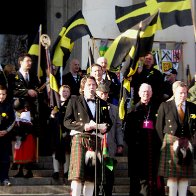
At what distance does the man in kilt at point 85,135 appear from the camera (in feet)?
36.3

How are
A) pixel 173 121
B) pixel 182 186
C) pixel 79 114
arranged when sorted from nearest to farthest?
pixel 79 114, pixel 173 121, pixel 182 186

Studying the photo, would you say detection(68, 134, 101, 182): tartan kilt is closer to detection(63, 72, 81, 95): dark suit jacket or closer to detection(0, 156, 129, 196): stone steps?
detection(0, 156, 129, 196): stone steps

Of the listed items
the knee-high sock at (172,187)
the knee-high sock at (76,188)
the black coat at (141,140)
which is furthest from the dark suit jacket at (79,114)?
the knee-high sock at (172,187)

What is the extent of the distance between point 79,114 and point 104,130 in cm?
44

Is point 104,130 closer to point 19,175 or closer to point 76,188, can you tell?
point 76,188

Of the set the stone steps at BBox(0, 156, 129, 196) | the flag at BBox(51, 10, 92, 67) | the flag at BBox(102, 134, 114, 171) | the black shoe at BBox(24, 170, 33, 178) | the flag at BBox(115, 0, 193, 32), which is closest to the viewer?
the flag at BBox(102, 134, 114, 171)

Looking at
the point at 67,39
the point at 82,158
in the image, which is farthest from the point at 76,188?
the point at 67,39

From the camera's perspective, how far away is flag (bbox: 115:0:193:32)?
A: 1312 centimetres

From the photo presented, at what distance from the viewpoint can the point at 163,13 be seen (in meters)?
13.2

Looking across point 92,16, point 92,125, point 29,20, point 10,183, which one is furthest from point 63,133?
point 29,20

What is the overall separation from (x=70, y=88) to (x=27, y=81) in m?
0.85

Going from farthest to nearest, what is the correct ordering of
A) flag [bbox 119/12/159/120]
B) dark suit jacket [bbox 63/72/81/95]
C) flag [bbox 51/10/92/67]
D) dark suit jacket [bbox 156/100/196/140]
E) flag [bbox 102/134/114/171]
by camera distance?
dark suit jacket [bbox 63/72/81/95]
flag [bbox 51/10/92/67]
flag [bbox 119/12/159/120]
dark suit jacket [bbox 156/100/196/140]
flag [bbox 102/134/114/171]

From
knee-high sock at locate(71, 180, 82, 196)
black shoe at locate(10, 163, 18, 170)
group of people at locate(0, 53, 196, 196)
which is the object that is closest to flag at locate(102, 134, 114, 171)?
group of people at locate(0, 53, 196, 196)

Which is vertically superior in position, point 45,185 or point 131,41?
point 131,41
